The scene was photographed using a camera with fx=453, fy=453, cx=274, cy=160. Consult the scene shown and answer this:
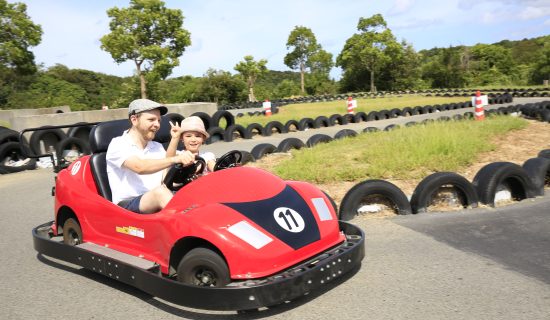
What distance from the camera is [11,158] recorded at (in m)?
10.2

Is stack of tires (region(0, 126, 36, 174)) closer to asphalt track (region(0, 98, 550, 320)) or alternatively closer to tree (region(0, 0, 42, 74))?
asphalt track (region(0, 98, 550, 320))

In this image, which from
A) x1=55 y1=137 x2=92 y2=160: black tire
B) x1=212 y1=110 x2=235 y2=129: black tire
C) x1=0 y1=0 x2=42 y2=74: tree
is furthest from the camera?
x1=0 y1=0 x2=42 y2=74: tree

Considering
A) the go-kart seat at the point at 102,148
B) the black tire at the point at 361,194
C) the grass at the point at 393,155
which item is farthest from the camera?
the grass at the point at 393,155

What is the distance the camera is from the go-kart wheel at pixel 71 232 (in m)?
4.04

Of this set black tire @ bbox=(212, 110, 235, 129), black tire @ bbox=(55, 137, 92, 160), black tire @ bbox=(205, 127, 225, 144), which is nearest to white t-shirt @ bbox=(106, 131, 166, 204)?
black tire @ bbox=(55, 137, 92, 160)

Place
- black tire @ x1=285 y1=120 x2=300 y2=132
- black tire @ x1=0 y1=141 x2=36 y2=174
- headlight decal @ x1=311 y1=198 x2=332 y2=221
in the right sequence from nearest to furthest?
headlight decal @ x1=311 y1=198 x2=332 y2=221, black tire @ x1=0 y1=141 x2=36 y2=174, black tire @ x1=285 y1=120 x2=300 y2=132

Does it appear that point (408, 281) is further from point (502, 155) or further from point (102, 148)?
point (502, 155)

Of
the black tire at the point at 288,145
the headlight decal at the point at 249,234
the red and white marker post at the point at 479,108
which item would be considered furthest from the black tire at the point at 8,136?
the red and white marker post at the point at 479,108

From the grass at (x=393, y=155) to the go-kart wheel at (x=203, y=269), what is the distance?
11.4 feet

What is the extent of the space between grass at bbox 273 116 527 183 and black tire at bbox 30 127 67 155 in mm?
6467

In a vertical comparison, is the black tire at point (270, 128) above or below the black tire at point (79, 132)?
Result: below

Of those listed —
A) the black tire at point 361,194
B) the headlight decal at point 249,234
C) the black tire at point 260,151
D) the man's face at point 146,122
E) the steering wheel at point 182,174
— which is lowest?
the black tire at point 361,194

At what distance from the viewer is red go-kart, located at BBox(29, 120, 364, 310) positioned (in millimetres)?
2729

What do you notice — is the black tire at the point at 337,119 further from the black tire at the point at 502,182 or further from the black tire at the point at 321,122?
the black tire at the point at 502,182
